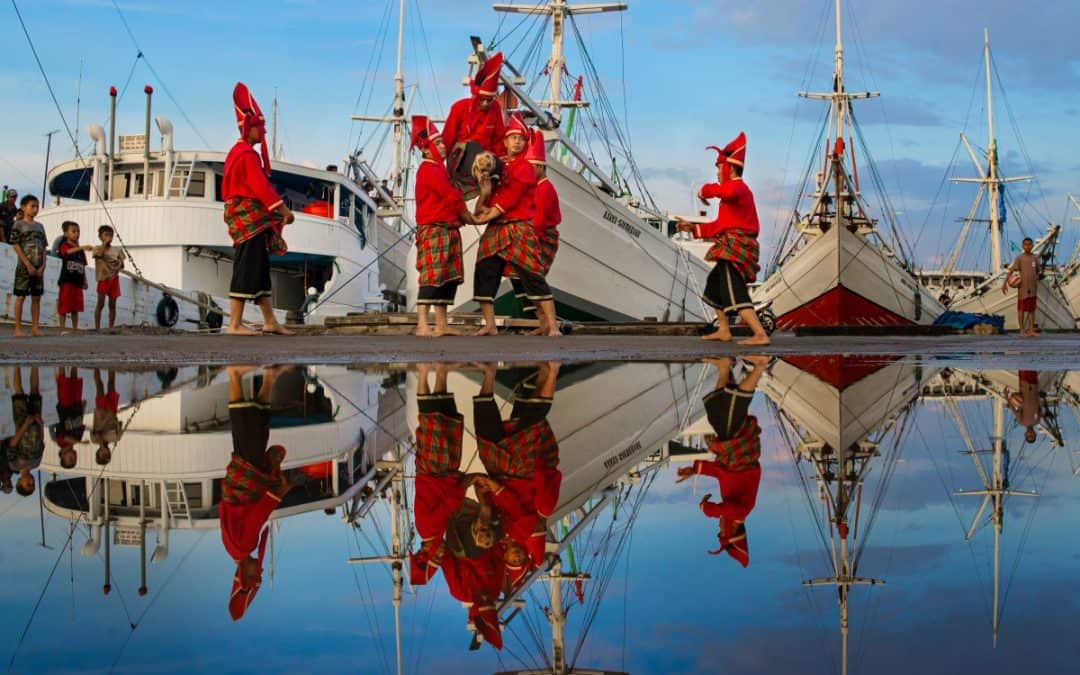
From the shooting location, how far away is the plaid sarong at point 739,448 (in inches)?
104

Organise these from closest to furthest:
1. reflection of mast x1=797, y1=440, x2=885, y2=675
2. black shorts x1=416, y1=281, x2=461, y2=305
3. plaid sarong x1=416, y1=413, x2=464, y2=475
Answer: reflection of mast x1=797, y1=440, x2=885, y2=675 → plaid sarong x1=416, y1=413, x2=464, y2=475 → black shorts x1=416, y1=281, x2=461, y2=305

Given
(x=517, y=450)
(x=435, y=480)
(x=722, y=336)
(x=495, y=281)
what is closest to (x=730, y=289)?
Result: (x=722, y=336)

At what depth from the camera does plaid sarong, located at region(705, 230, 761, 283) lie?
9.47m

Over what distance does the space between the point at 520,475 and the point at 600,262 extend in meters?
16.9

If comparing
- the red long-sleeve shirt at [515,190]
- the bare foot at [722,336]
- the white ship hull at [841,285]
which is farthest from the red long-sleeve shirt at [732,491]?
the white ship hull at [841,285]

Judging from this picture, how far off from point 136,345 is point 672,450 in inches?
289

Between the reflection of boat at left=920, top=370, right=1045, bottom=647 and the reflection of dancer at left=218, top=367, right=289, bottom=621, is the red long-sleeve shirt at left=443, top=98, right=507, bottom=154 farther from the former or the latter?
the reflection of dancer at left=218, top=367, right=289, bottom=621

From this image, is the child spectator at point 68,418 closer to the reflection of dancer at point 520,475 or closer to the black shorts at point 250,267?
the reflection of dancer at point 520,475

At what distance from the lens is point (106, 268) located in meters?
14.5

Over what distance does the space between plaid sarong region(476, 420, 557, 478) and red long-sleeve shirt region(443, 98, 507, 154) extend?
26.5ft

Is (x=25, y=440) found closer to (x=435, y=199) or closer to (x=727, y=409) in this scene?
(x=727, y=409)

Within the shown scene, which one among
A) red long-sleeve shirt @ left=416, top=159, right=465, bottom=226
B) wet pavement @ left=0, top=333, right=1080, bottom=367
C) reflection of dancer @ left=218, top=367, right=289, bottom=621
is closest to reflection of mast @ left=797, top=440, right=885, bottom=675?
reflection of dancer @ left=218, top=367, right=289, bottom=621

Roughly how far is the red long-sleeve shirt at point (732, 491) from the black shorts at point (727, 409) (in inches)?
21.9

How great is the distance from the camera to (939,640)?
1.21m
